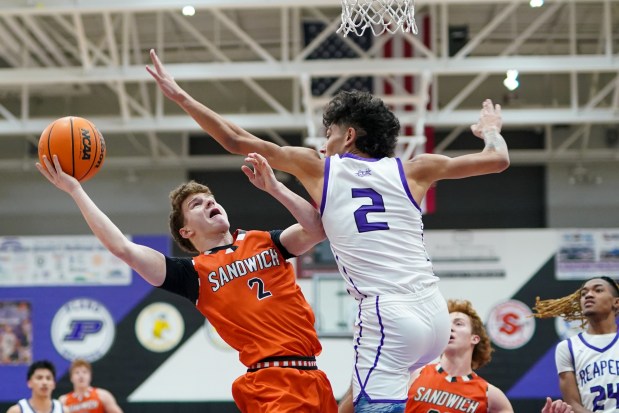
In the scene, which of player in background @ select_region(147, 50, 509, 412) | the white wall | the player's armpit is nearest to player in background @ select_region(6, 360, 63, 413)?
the player's armpit

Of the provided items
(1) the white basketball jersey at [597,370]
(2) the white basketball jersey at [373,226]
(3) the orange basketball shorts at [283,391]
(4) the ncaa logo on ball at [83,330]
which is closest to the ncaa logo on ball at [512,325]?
(4) the ncaa logo on ball at [83,330]

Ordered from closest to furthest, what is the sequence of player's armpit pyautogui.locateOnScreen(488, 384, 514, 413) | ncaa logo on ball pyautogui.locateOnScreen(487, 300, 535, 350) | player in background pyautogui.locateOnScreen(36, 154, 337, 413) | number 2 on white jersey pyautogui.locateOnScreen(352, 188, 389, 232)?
number 2 on white jersey pyautogui.locateOnScreen(352, 188, 389, 232), player in background pyautogui.locateOnScreen(36, 154, 337, 413), player's armpit pyautogui.locateOnScreen(488, 384, 514, 413), ncaa logo on ball pyautogui.locateOnScreen(487, 300, 535, 350)

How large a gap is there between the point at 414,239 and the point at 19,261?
1110 centimetres

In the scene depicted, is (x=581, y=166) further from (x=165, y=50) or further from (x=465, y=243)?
(x=165, y=50)

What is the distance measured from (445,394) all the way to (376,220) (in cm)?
248

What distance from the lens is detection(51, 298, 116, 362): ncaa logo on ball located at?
45.4ft

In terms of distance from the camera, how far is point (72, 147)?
4434 mm

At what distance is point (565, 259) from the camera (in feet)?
45.3

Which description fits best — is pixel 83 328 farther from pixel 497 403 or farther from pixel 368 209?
pixel 368 209

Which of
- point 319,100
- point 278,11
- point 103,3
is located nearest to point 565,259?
point 319,100

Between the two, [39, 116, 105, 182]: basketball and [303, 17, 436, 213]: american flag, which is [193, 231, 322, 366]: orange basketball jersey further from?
[303, 17, 436, 213]: american flag

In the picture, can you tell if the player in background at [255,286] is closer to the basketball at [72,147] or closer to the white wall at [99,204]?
the basketball at [72,147]

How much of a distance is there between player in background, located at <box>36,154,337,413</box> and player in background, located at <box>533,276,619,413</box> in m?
2.94

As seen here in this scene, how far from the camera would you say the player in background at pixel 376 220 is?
3.89 m
